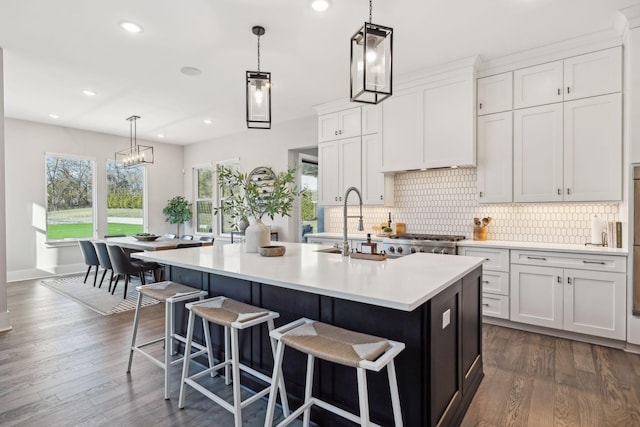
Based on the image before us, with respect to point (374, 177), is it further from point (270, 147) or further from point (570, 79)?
point (270, 147)

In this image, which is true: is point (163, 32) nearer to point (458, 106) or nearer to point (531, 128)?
point (458, 106)

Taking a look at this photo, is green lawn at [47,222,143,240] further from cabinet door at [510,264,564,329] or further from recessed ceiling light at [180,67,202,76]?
cabinet door at [510,264,564,329]

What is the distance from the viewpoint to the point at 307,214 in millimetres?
6820

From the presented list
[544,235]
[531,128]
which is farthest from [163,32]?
[544,235]

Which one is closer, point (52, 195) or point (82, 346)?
point (82, 346)

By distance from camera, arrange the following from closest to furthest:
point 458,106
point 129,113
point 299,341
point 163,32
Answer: point 299,341
point 163,32
point 458,106
point 129,113

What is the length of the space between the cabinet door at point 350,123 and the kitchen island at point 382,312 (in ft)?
8.88

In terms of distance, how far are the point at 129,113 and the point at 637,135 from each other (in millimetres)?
6608

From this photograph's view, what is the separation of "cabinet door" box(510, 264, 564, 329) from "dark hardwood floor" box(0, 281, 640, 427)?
0.18m

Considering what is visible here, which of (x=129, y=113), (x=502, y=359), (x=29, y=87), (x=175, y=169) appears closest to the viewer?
(x=502, y=359)

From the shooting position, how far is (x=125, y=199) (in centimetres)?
754

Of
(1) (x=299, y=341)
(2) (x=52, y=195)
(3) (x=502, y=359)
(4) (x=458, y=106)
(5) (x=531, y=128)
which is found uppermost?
(4) (x=458, y=106)

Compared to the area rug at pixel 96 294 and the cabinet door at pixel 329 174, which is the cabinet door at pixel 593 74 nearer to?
the cabinet door at pixel 329 174

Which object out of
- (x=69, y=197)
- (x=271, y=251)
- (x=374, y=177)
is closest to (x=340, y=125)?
(x=374, y=177)
